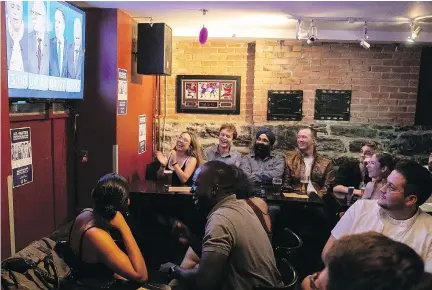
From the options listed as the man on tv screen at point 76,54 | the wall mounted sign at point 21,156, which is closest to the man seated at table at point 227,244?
the wall mounted sign at point 21,156

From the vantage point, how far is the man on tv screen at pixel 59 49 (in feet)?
9.27

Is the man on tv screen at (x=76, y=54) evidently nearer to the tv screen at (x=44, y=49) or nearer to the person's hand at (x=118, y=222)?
the tv screen at (x=44, y=49)

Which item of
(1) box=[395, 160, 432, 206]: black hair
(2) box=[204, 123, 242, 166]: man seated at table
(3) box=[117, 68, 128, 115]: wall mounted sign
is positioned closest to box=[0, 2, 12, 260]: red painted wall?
(3) box=[117, 68, 128, 115]: wall mounted sign

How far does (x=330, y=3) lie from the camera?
3465mm

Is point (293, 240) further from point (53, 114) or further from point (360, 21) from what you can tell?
point (360, 21)

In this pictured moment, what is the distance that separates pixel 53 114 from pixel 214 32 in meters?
2.28

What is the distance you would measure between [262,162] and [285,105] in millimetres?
1159

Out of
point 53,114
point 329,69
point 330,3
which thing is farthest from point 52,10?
point 329,69

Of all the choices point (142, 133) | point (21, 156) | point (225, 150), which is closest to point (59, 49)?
point (21, 156)

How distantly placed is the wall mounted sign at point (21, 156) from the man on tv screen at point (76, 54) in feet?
1.90

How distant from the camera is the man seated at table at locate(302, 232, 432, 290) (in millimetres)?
966

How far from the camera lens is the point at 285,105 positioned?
16.9ft

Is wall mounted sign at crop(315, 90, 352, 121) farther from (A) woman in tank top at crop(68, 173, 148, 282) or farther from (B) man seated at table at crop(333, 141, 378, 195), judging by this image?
(A) woman in tank top at crop(68, 173, 148, 282)

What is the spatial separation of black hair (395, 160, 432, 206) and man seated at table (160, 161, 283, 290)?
0.83 meters
